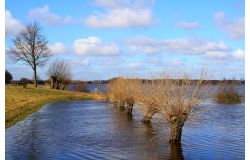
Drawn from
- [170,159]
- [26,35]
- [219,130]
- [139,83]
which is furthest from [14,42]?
[170,159]

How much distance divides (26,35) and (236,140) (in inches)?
1990

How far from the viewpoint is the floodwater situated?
15.7 m

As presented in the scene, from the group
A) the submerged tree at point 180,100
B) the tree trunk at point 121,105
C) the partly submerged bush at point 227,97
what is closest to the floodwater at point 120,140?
the submerged tree at point 180,100

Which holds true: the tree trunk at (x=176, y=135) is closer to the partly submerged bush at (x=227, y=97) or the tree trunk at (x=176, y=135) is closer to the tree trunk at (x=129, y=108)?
the tree trunk at (x=129, y=108)

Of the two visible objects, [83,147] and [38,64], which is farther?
[38,64]

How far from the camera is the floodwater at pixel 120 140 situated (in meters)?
15.7

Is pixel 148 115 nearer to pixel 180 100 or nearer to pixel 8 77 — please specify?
pixel 180 100

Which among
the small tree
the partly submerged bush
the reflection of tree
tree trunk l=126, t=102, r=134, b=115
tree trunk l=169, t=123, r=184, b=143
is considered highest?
the small tree

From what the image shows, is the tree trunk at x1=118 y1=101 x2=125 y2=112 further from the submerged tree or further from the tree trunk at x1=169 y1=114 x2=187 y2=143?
the tree trunk at x1=169 y1=114 x2=187 y2=143

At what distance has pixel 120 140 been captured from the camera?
19.0 metres

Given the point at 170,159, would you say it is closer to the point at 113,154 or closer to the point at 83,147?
the point at 113,154

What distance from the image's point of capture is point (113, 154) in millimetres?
15641

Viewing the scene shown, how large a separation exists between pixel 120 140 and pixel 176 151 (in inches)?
139

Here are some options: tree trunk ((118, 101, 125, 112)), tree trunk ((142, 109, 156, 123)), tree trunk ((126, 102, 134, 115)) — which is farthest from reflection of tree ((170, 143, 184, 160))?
tree trunk ((118, 101, 125, 112))
